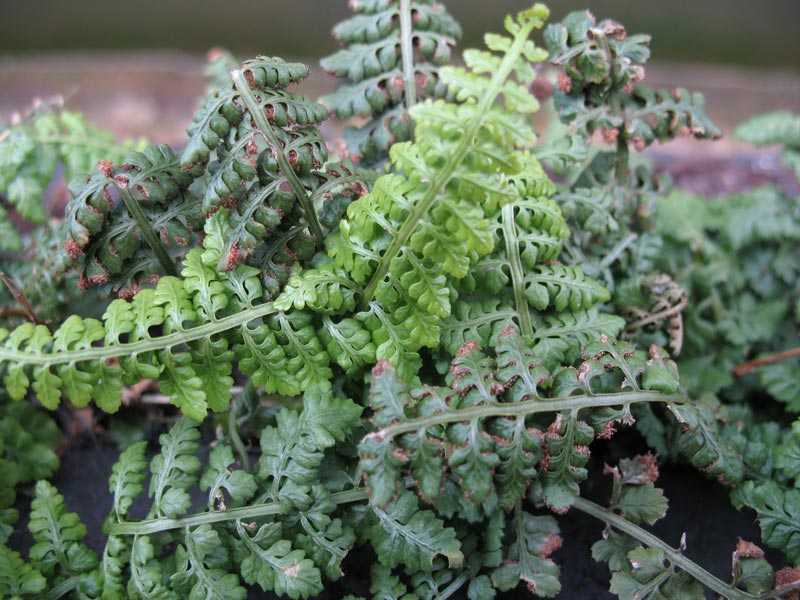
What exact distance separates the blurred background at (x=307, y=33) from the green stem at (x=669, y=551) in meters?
2.95

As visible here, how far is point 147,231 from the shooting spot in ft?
5.14

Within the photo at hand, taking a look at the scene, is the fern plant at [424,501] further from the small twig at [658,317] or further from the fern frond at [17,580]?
the small twig at [658,317]

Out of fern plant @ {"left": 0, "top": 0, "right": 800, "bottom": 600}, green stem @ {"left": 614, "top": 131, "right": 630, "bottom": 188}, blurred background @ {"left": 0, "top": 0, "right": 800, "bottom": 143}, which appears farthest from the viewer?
blurred background @ {"left": 0, "top": 0, "right": 800, "bottom": 143}

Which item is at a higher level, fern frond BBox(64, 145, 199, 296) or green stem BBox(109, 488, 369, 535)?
fern frond BBox(64, 145, 199, 296)

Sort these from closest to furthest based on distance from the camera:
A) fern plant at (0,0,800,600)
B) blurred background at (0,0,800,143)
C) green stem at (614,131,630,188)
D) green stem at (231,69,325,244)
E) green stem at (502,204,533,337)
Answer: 1. fern plant at (0,0,800,600)
2. green stem at (231,69,325,244)
3. green stem at (502,204,533,337)
4. green stem at (614,131,630,188)
5. blurred background at (0,0,800,143)

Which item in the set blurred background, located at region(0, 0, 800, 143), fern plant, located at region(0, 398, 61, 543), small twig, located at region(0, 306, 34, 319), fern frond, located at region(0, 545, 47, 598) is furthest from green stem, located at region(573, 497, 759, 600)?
blurred background, located at region(0, 0, 800, 143)

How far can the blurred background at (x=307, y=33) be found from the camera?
13.2ft

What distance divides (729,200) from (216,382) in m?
1.80

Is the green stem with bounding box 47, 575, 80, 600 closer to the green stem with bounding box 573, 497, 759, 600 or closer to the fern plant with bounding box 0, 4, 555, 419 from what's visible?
the fern plant with bounding box 0, 4, 555, 419

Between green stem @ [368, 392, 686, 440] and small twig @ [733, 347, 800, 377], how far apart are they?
2.15ft

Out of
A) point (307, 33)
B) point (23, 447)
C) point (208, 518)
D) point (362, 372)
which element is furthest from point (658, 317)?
point (307, 33)

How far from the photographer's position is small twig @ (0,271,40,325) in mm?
1708

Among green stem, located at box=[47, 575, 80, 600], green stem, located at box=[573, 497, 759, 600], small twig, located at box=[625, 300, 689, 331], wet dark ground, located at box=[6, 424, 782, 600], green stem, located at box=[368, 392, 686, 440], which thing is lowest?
wet dark ground, located at box=[6, 424, 782, 600]

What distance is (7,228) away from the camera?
6.30 feet
